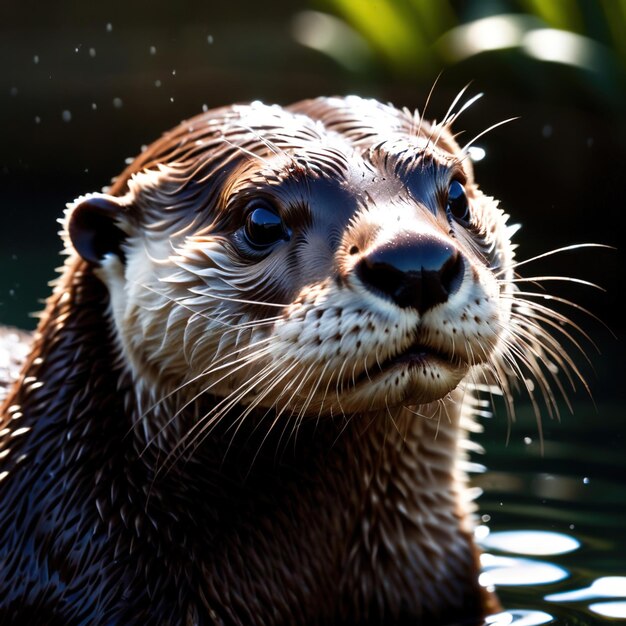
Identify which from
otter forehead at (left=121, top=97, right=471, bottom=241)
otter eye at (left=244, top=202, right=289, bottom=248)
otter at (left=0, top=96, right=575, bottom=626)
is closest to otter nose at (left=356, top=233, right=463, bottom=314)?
otter at (left=0, top=96, right=575, bottom=626)

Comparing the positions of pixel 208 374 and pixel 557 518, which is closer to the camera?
pixel 208 374

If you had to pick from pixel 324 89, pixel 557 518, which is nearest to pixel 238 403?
pixel 557 518

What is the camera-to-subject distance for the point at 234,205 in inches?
104

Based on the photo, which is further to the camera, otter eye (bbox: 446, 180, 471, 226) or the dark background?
the dark background

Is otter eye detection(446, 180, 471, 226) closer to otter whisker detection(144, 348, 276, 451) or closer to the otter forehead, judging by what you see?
the otter forehead

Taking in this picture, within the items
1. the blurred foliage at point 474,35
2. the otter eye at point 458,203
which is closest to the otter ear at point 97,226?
the otter eye at point 458,203

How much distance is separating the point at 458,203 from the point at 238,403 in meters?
0.66

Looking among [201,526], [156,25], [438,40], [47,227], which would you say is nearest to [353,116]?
[201,526]

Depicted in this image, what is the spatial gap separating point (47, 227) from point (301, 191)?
6003 millimetres

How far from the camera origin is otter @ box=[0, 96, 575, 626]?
2561 mm

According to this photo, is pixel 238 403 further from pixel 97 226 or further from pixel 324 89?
pixel 324 89

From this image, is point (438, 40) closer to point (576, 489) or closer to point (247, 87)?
point (247, 87)

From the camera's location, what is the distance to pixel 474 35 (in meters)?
7.30

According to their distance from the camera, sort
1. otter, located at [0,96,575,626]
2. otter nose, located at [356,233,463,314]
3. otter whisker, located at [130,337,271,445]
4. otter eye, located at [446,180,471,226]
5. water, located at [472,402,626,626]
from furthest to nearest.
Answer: water, located at [472,402,626,626] < otter eye, located at [446,180,471,226] < otter, located at [0,96,575,626] < otter whisker, located at [130,337,271,445] < otter nose, located at [356,233,463,314]
